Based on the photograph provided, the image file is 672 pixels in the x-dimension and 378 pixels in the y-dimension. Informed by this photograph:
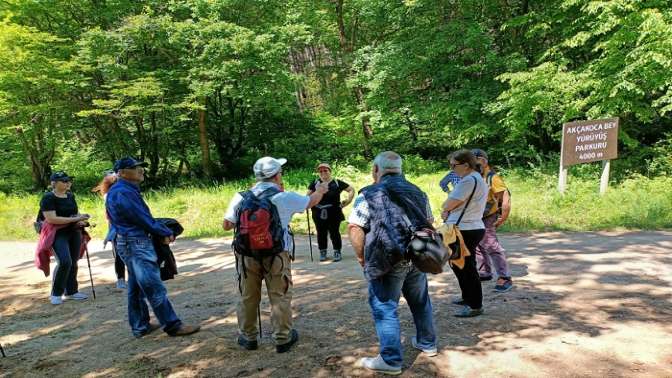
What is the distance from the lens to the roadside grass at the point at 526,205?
9.39 m

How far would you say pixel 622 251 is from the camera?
695cm

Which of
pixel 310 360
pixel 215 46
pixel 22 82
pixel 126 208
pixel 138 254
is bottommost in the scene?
pixel 310 360

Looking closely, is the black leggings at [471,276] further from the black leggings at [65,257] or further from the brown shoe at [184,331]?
the black leggings at [65,257]

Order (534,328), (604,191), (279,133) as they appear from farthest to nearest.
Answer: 1. (279,133)
2. (604,191)
3. (534,328)

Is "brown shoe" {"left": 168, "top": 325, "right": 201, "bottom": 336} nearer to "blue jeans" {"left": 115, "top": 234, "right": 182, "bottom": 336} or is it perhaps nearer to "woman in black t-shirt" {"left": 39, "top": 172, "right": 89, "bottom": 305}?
"blue jeans" {"left": 115, "top": 234, "right": 182, "bottom": 336}

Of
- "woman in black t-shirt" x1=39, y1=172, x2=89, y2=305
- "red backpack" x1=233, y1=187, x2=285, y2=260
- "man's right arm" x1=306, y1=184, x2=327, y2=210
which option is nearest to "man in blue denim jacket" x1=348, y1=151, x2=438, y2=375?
"man's right arm" x1=306, y1=184, x2=327, y2=210

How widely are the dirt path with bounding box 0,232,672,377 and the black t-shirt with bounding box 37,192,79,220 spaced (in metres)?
1.27

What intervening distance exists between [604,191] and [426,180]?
5970 mm

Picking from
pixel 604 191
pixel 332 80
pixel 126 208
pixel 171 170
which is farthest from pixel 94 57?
pixel 604 191

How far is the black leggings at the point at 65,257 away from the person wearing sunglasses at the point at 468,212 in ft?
15.7

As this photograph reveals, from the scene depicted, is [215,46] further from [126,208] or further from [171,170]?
[126,208]

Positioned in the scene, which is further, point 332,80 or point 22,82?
point 332,80

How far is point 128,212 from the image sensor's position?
4242 mm

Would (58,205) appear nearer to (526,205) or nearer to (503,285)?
(503,285)
